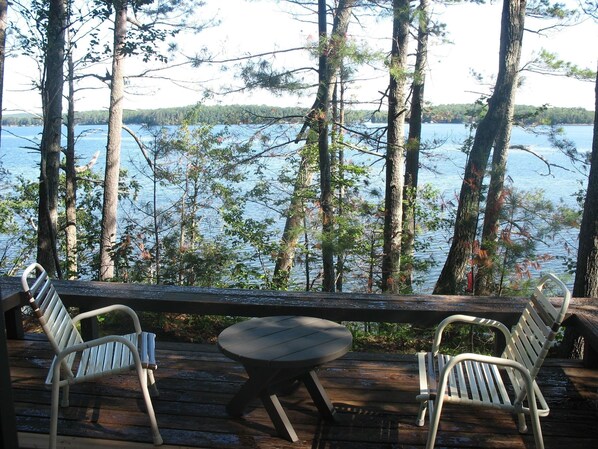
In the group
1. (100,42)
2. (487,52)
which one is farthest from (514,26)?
(100,42)

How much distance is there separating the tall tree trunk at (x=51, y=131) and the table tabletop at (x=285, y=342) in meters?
4.64

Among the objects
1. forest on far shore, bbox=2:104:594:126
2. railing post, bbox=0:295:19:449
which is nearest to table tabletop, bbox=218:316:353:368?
→ railing post, bbox=0:295:19:449

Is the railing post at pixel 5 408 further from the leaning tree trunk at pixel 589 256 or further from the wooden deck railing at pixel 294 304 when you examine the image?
the leaning tree trunk at pixel 589 256

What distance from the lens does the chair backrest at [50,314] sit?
8.45 ft

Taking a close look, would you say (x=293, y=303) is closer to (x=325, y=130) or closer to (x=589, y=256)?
(x=589, y=256)

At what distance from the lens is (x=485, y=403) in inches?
93.4

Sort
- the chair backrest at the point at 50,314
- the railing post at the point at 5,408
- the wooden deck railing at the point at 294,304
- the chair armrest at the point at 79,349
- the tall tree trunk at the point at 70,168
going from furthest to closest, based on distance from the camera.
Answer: the tall tree trunk at the point at 70,168 → the wooden deck railing at the point at 294,304 → the chair backrest at the point at 50,314 → the chair armrest at the point at 79,349 → the railing post at the point at 5,408

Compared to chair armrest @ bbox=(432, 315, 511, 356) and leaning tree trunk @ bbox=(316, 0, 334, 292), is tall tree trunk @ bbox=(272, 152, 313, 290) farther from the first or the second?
chair armrest @ bbox=(432, 315, 511, 356)

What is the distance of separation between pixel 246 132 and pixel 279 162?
96 centimetres

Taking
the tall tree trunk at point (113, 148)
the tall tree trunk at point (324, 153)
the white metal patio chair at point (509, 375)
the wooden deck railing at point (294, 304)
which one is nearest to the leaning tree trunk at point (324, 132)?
the tall tree trunk at point (324, 153)

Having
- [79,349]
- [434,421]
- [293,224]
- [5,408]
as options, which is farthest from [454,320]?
[293,224]

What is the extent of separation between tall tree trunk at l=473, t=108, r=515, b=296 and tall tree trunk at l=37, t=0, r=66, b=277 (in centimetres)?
494

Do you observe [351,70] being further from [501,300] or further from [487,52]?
[501,300]

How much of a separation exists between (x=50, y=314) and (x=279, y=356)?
3.96ft
